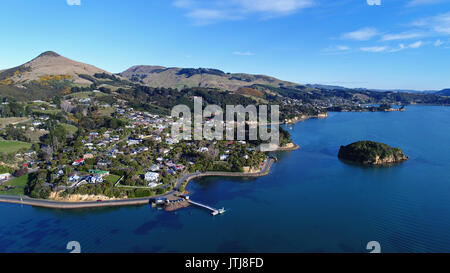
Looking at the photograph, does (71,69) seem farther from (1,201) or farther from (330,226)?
(330,226)

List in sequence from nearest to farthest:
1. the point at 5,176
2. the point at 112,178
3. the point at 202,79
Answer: the point at 112,178 < the point at 5,176 < the point at 202,79

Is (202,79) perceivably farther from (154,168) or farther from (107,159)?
(154,168)

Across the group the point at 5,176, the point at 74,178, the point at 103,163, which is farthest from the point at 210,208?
the point at 5,176

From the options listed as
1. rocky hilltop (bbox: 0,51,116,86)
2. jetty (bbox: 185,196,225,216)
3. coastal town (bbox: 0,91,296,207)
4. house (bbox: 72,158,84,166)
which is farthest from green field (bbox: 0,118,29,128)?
rocky hilltop (bbox: 0,51,116,86)

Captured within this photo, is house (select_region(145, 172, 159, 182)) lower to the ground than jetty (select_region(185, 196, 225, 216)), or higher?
higher

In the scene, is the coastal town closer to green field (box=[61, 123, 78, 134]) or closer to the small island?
green field (box=[61, 123, 78, 134])

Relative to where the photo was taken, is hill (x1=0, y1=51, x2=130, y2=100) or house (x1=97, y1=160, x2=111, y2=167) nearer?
house (x1=97, y1=160, x2=111, y2=167)
